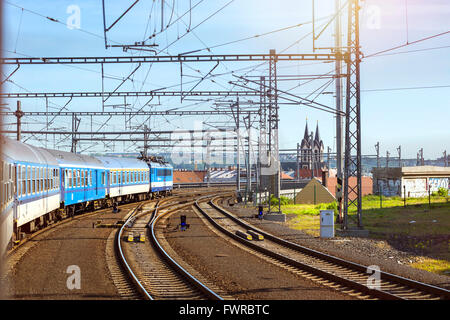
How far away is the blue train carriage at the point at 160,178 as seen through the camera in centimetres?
5058

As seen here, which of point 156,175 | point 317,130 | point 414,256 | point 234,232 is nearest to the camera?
point 414,256

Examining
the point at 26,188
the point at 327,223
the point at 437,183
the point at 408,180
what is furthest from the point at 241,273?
the point at 437,183

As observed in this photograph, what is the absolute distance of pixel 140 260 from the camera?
15.5 metres

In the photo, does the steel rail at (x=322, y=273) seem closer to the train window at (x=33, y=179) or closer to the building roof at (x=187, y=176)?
the train window at (x=33, y=179)

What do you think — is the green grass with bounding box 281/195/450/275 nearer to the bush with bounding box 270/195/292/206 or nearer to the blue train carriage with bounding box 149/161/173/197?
the bush with bounding box 270/195/292/206

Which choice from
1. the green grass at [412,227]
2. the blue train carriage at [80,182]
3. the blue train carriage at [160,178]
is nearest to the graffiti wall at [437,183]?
the green grass at [412,227]

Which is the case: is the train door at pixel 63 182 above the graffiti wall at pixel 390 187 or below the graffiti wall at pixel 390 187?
above

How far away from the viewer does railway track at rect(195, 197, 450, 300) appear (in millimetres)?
10781

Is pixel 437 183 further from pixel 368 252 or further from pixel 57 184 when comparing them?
pixel 57 184

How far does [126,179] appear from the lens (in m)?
41.2

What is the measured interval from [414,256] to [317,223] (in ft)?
34.8

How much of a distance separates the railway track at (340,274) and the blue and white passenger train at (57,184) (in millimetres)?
6730
